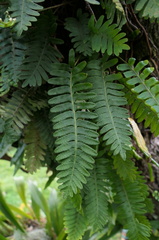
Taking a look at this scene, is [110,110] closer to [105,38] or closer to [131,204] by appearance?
[105,38]

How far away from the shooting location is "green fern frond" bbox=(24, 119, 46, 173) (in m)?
1.07

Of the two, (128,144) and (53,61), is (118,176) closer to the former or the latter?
(128,144)

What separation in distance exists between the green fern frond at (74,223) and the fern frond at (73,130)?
9.8 inches

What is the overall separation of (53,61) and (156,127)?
0.37m

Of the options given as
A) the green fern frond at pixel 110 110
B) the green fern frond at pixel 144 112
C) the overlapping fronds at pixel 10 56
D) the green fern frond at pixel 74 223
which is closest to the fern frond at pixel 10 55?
the overlapping fronds at pixel 10 56

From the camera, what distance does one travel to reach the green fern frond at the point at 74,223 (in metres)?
0.94

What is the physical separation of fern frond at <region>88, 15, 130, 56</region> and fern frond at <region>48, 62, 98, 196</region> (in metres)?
0.07

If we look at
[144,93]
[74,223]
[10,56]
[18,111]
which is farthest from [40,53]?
[74,223]

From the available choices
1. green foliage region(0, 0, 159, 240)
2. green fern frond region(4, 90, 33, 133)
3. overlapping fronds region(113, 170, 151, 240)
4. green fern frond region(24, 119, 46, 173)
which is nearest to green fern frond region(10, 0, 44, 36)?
A: green foliage region(0, 0, 159, 240)

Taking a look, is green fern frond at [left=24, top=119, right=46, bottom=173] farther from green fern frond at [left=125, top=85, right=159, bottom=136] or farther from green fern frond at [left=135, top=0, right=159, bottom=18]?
green fern frond at [left=135, top=0, right=159, bottom=18]

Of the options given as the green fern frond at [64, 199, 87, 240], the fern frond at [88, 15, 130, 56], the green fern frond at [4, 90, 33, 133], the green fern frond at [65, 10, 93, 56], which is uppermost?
the fern frond at [88, 15, 130, 56]

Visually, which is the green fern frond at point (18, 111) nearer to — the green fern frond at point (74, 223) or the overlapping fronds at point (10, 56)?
the overlapping fronds at point (10, 56)

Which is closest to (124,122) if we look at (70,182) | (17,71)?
(70,182)

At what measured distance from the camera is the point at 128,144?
804mm
